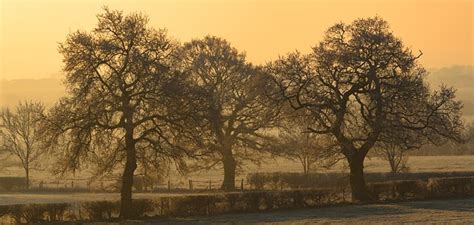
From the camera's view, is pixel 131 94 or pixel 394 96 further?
pixel 394 96

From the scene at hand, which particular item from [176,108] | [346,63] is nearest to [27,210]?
[176,108]

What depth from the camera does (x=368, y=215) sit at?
3494 cm

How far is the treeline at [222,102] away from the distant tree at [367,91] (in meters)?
0.07

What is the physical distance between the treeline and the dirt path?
160 inches

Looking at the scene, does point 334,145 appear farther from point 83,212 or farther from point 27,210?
point 27,210

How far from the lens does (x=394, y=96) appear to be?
42.6m

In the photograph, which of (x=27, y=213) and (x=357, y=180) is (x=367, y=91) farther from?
(x=27, y=213)

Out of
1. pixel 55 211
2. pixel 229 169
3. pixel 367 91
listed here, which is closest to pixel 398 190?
pixel 367 91

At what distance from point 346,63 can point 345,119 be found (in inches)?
163

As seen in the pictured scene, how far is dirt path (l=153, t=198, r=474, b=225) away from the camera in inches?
1256

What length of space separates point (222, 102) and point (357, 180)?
1838cm

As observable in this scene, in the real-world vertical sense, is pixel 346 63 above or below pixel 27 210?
above

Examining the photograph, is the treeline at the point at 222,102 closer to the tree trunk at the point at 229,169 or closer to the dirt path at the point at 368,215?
the tree trunk at the point at 229,169

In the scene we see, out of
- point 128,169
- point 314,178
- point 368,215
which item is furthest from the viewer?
point 314,178
